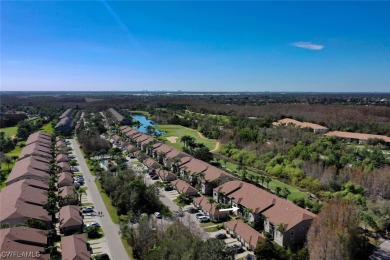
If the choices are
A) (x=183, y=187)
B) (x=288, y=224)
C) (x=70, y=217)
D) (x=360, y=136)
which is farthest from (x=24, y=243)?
(x=360, y=136)

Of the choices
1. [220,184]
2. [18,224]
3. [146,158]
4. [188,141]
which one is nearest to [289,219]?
[220,184]

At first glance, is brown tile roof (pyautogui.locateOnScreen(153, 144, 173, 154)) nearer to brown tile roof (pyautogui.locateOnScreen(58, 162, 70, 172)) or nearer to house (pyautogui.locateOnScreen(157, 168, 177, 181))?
house (pyautogui.locateOnScreen(157, 168, 177, 181))

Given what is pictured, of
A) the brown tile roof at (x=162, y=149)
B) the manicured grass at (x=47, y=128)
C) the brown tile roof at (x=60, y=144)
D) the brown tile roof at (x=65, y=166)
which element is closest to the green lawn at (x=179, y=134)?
the brown tile roof at (x=162, y=149)

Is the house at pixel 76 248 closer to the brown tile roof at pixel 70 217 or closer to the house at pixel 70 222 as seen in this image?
the house at pixel 70 222

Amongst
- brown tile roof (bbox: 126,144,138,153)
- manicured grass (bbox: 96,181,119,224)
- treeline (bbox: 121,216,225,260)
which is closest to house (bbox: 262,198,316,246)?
treeline (bbox: 121,216,225,260)

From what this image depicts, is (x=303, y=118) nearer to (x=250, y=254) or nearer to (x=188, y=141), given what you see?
(x=188, y=141)
